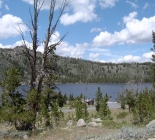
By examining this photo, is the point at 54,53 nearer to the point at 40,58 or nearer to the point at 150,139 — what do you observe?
the point at 40,58

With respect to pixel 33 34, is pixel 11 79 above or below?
below

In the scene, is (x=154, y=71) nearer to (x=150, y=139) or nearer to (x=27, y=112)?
(x=27, y=112)

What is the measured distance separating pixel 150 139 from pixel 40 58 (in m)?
9.13

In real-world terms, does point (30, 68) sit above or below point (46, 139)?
above

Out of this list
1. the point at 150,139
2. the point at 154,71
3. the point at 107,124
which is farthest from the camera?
the point at 154,71

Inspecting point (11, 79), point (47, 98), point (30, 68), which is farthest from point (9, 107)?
point (47, 98)

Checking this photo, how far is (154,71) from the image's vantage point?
26969 mm

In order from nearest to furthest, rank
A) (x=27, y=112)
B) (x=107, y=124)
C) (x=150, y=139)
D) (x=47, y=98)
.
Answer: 1. (x=150, y=139)
2. (x=27, y=112)
3. (x=107, y=124)
4. (x=47, y=98)

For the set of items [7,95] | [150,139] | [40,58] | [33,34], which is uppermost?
[33,34]

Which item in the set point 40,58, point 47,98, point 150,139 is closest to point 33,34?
point 40,58

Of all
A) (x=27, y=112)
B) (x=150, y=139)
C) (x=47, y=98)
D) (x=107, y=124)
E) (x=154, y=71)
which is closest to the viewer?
(x=150, y=139)

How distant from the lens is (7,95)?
13.4m

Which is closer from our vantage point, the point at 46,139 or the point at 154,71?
the point at 46,139

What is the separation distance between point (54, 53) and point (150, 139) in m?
9.24
